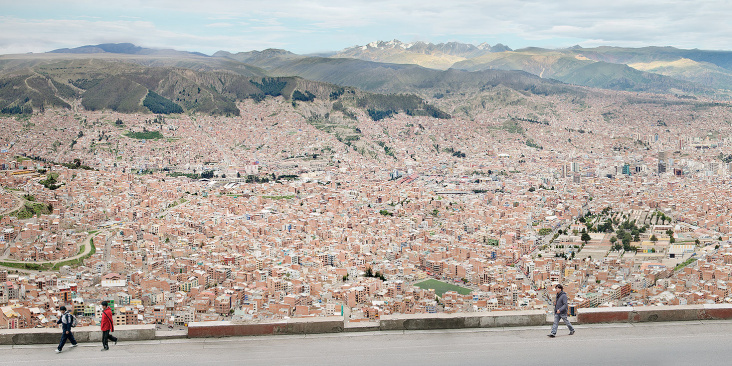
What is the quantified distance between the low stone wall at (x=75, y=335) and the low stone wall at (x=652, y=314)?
298 centimetres

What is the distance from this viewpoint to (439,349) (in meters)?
4.20

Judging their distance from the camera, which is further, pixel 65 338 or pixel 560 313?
pixel 560 313

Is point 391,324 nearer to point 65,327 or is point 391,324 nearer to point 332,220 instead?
point 65,327

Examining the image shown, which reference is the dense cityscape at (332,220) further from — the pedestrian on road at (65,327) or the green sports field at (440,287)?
the pedestrian on road at (65,327)

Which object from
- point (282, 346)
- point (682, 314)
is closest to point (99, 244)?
point (282, 346)

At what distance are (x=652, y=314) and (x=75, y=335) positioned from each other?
12.9 ft

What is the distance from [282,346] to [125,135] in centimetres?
3273

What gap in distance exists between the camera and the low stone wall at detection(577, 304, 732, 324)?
4637mm

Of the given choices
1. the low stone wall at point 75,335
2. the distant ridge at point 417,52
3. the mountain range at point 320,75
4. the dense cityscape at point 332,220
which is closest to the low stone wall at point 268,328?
the low stone wall at point 75,335

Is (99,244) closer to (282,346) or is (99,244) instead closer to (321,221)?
(321,221)

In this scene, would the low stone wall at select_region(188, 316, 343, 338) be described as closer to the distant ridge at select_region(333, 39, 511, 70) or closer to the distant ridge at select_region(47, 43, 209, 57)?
the distant ridge at select_region(47, 43, 209, 57)

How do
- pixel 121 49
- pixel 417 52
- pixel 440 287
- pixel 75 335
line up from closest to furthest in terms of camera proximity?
pixel 75 335 → pixel 440 287 → pixel 121 49 → pixel 417 52

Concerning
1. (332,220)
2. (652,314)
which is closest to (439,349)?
(652,314)

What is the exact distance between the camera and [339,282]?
490 inches
